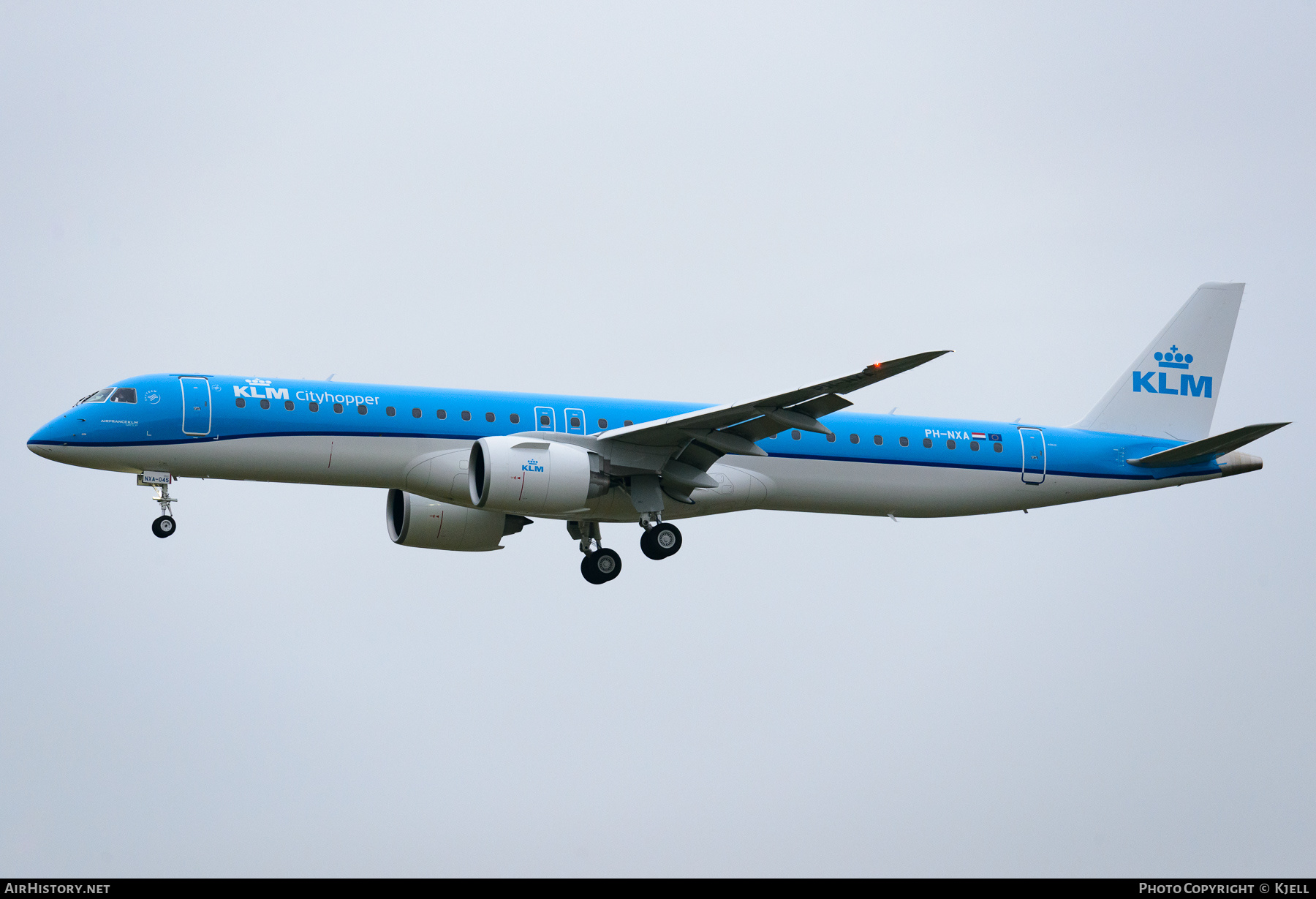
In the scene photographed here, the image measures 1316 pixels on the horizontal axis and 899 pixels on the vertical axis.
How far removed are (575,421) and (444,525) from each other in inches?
200

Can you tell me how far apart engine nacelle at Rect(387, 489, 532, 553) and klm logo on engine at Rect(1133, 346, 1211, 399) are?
17418mm

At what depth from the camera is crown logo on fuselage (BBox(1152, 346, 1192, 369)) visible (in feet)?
136

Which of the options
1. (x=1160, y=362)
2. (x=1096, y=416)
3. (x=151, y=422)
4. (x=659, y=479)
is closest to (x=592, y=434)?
(x=659, y=479)

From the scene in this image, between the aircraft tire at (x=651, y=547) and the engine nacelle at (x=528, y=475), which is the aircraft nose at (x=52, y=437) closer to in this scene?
the engine nacelle at (x=528, y=475)

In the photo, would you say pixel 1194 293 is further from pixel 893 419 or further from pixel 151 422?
pixel 151 422

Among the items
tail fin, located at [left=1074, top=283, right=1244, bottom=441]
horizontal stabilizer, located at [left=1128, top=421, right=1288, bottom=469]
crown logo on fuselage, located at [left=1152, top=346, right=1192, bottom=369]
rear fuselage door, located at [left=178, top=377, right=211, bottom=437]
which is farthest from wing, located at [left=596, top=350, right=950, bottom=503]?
crown logo on fuselage, located at [left=1152, top=346, right=1192, bottom=369]

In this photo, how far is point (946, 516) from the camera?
3794 cm

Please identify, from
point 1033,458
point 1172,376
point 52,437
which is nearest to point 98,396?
point 52,437

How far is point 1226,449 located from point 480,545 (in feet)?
62.2

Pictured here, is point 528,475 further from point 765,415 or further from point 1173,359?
point 1173,359

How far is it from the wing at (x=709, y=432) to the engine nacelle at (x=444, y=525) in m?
4.85

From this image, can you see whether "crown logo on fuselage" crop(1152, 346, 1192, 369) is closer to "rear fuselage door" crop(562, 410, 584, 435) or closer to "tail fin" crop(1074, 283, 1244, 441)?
"tail fin" crop(1074, 283, 1244, 441)

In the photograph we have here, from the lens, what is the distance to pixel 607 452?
3369 centimetres

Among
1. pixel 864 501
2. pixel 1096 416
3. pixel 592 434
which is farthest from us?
pixel 1096 416
